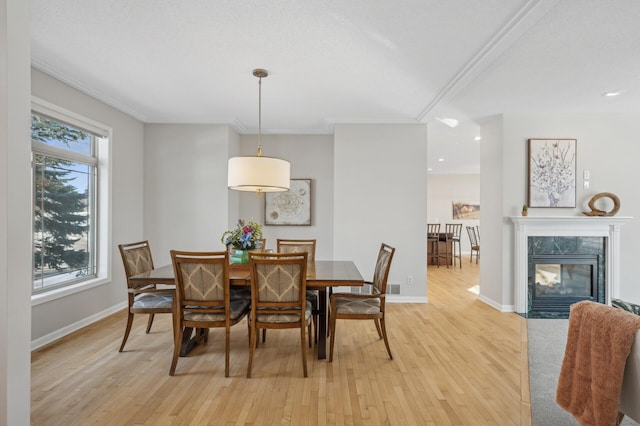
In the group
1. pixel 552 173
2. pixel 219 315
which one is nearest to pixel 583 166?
pixel 552 173

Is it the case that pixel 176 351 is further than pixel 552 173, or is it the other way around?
pixel 552 173

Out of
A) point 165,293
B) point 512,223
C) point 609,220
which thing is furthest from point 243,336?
point 609,220

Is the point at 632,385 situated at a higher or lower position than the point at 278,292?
lower

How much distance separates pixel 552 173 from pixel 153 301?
490 cm

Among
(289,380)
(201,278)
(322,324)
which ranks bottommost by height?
(289,380)

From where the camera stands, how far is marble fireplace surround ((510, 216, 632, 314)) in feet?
14.6

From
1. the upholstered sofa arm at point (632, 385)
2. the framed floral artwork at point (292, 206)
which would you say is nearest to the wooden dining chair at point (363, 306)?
the upholstered sofa arm at point (632, 385)

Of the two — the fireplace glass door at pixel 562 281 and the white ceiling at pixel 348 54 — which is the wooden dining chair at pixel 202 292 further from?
the fireplace glass door at pixel 562 281

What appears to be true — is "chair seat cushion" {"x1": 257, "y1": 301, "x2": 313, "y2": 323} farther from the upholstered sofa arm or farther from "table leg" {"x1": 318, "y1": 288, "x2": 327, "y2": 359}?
the upholstered sofa arm

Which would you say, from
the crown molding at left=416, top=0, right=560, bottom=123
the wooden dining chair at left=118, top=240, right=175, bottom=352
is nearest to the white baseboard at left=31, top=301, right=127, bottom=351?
the wooden dining chair at left=118, top=240, right=175, bottom=352

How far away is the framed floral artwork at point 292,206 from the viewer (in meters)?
5.57

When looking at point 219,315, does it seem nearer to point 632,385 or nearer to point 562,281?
point 632,385

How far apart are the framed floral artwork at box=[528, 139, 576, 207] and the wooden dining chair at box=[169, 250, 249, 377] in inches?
158

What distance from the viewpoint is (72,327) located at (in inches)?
146
